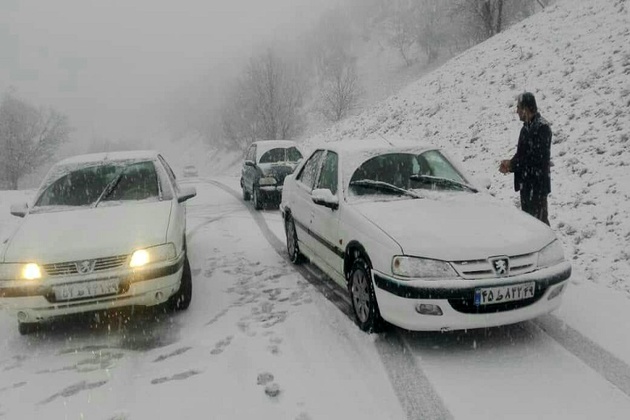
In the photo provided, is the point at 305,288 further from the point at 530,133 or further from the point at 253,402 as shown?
the point at 530,133

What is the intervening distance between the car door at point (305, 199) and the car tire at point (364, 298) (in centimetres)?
135

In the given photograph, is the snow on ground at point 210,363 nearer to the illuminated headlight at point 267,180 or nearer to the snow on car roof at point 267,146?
the illuminated headlight at point 267,180

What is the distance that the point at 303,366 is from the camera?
12.1 feet

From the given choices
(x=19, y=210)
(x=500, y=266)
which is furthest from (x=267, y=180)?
(x=500, y=266)

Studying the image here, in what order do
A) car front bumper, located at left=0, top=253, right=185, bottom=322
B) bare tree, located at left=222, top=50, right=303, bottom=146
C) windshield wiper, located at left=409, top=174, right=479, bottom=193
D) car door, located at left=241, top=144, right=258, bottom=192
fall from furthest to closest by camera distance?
bare tree, located at left=222, top=50, right=303, bottom=146
car door, located at left=241, top=144, right=258, bottom=192
windshield wiper, located at left=409, top=174, right=479, bottom=193
car front bumper, located at left=0, top=253, right=185, bottom=322

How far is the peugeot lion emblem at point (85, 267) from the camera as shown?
13.6ft

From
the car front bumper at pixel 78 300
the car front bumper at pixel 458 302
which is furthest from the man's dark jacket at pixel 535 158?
the car front bumper at pixel 78 300

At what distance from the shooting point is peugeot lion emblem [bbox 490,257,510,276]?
352 centimetres

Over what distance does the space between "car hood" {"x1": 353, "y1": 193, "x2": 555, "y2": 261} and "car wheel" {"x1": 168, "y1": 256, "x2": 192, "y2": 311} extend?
6.38 feet

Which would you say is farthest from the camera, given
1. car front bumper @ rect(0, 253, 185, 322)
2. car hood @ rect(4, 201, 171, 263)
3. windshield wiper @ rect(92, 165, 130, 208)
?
windshield wiper @ rect(92, 165, 130, 208)

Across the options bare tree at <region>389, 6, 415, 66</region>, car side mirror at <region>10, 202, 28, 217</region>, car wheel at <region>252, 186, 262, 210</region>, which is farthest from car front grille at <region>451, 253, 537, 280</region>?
bare tree at <region>389, 6, 415, 66</region>

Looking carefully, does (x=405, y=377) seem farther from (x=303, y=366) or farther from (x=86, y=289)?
(x=86, y=289)

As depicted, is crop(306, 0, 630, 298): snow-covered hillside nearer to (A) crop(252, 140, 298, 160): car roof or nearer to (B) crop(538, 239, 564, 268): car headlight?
(B) crop(538, 239, 564, 268): car headlight

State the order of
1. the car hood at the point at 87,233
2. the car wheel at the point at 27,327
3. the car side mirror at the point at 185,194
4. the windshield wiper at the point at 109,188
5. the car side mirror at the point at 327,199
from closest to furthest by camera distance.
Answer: the car hood at the point at 87,233 → the car wheel at the point at 27,327 → the car side mirror at the point at 327,199 → the windshield wiper at the point at 109,188 → the car side mirror at the point at 185,194
